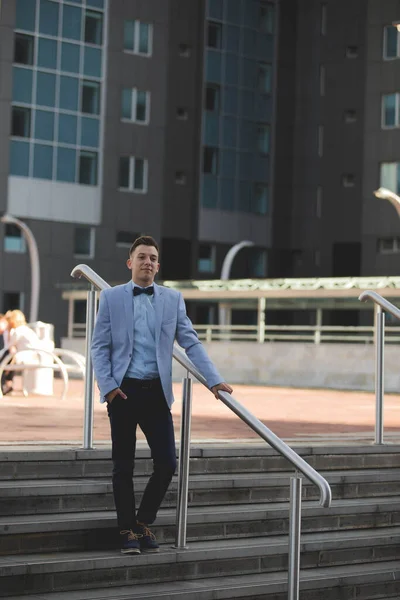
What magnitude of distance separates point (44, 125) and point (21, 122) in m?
0.92

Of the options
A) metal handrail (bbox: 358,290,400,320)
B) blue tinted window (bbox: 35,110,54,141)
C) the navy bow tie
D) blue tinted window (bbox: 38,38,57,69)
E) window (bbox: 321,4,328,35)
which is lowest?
the navy bow tie

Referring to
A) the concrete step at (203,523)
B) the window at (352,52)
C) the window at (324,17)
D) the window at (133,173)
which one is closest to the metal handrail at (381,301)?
the concrete step at (203,523)

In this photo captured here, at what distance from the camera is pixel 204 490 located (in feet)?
27.9

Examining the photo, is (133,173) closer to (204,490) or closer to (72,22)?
(72,22)

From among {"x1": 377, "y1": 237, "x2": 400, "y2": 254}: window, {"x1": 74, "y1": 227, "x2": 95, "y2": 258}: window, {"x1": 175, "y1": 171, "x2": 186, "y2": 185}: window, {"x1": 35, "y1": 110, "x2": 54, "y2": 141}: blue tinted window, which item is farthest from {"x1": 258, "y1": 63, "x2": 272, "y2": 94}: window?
{"x1": 35, "y1": 110, "x2": 54, "y2": 141}: blue tinted window

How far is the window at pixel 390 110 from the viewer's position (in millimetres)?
53938

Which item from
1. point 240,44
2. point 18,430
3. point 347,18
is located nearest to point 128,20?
point 240,44

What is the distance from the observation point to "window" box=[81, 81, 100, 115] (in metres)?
50.6

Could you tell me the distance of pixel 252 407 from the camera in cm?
1731

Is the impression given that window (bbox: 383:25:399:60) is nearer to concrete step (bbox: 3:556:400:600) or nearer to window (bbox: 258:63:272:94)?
window (bbox: 258:63:272:94)

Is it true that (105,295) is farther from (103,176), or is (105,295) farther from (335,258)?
(335,258)

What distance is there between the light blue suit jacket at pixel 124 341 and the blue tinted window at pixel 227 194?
48.5 metres

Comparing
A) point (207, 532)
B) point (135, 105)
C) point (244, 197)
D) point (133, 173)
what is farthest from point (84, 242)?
point (207, 532)

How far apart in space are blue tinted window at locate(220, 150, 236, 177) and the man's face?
48.5 meters
